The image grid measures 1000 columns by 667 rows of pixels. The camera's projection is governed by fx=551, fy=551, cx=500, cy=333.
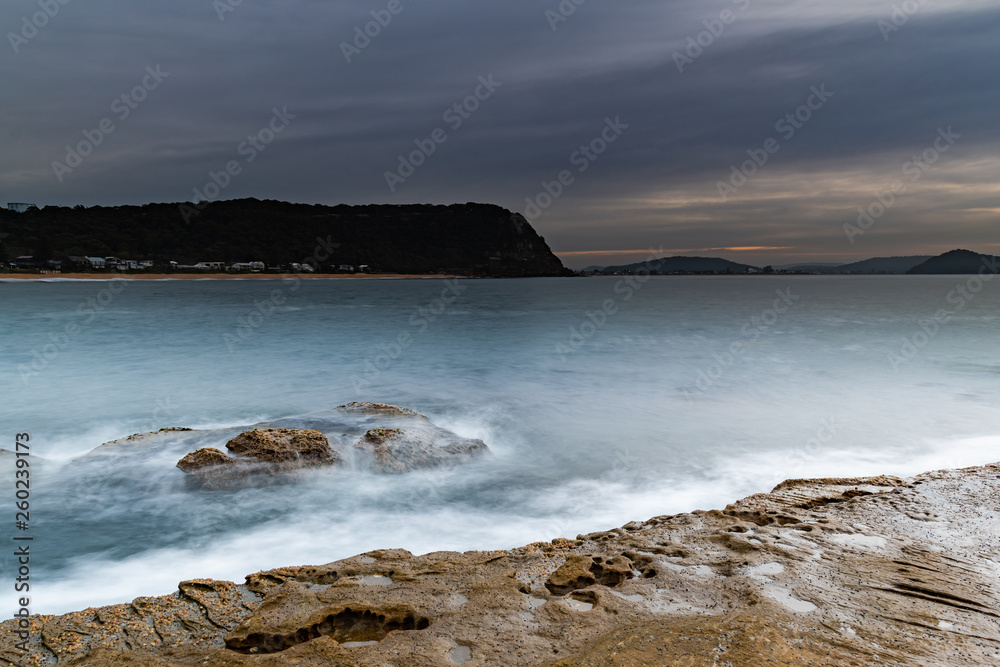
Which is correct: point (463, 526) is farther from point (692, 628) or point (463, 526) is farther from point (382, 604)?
point (692, 628)

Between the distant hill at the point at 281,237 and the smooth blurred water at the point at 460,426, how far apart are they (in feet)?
329

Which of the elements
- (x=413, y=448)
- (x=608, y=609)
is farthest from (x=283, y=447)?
(x=608, y=609)

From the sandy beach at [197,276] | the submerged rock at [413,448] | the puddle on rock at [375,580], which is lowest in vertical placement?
the puddle on rock at [375,580]

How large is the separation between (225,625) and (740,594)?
3215mm

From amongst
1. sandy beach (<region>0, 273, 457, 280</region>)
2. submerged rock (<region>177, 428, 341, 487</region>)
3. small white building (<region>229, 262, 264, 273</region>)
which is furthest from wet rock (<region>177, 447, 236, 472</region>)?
small white building (<region>229, 262, 264, 273</region>)

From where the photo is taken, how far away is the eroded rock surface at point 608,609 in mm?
2914

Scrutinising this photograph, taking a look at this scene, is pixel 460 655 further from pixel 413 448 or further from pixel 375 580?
pixel 413 448

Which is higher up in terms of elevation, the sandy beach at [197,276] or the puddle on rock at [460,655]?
the sandy beach at [197,276]

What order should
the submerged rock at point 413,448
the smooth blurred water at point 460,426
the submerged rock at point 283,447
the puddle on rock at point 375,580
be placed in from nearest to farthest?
the puddle on rock at point 375,580 → the smooth blurred water at point 460,426 → the submerged rock at point 283,447 → the submerged rock at point 413,448

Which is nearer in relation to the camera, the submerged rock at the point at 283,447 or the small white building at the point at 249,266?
the submerged rock at the point at 283,447

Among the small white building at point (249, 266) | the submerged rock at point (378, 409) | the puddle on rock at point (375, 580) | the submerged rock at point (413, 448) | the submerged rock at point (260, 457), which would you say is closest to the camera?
the puddle on rock at point (375, 580)

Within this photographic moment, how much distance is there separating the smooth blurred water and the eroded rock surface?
1760 mm

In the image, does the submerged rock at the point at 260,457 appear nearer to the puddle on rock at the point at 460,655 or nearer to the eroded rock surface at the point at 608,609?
the eroded rock surface at the point at 608,609

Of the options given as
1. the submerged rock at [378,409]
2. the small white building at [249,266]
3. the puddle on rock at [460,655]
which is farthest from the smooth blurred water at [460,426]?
the small white building at [249,266]
